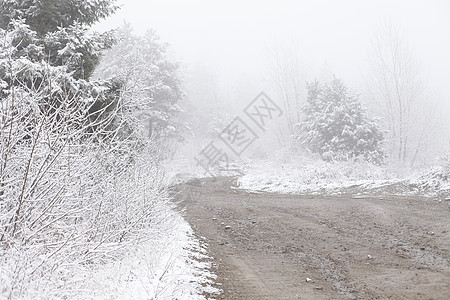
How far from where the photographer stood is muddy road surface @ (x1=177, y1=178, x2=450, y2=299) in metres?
4.30

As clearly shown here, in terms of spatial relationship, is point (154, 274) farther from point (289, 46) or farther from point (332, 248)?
point (289, 46)

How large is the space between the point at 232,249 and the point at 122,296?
342 cm

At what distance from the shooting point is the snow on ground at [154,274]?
11.3 ft

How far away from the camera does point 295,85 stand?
38219 mm

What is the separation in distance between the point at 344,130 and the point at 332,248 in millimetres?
17973

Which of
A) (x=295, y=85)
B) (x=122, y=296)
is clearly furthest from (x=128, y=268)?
(x=295, y=85)

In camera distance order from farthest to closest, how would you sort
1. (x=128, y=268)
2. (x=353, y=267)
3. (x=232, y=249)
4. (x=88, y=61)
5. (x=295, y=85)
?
(x=295, y=85)
(x=88, y=61)
(x=232, y=249)
(x=353, y=267)
(x=128, y=268)

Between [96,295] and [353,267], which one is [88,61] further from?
[353,267]

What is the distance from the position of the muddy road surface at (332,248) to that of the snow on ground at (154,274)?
327mm

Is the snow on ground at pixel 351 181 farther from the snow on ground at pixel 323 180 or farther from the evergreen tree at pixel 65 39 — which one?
the evergreen tree at pixel 65 39

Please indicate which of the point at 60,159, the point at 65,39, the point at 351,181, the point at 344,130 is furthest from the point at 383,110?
the point at 60,159

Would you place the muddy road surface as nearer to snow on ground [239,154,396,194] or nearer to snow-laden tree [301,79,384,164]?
snow on ground [239,154,396,194]

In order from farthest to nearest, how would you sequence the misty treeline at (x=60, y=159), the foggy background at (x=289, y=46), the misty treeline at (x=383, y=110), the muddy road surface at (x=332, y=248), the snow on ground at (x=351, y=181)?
the foggy background at (x=289, y=46) → the misty treeline at (x=383, y=110) → the snow on ground at (x=351, y=181) → the muddy road surface at (x=332, y=248) → the misty treeline at (x=60, y=159)

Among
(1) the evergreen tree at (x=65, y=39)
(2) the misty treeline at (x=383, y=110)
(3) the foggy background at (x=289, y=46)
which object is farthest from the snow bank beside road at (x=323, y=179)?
(3) the foggy background at (x=289, y=46)
